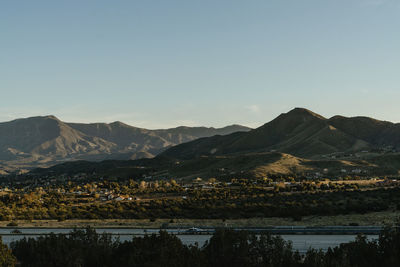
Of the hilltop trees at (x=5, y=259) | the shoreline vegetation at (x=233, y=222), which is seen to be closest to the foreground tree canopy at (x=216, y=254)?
the hilltop trees at (x=5, y=259)

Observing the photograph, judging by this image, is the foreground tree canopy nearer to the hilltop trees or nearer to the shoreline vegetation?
the hilltop trees

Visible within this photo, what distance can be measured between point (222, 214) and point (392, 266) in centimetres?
3392

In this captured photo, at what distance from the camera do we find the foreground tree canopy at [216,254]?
22.2 metres

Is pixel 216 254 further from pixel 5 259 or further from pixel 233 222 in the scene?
pixel 233 222

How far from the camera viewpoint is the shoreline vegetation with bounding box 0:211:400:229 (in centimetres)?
4431

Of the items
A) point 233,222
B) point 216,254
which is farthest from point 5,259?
point 233,222

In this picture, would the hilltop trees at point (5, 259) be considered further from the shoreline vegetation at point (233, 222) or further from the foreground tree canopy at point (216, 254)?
the shoreline vegetation at point (233, 222)

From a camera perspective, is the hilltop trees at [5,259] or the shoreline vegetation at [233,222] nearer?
the hilltop trees at [5,259]

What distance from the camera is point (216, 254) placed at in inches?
958

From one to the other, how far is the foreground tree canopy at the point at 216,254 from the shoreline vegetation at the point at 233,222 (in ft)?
62.2

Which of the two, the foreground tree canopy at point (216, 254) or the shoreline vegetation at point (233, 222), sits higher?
the foreground tree canopy at point (216, 254)

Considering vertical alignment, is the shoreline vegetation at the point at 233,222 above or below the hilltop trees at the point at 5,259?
below

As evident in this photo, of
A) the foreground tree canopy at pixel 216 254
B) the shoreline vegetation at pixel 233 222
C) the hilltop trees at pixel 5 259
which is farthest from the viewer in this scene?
the shoreline vegetation at pixel 233 222

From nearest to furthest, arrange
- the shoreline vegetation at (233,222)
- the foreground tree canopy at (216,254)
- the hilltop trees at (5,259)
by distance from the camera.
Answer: the foreground tree canopy at (216,254), the hilltop trees at (5,259), the shoreline vegetation at (233,222)
